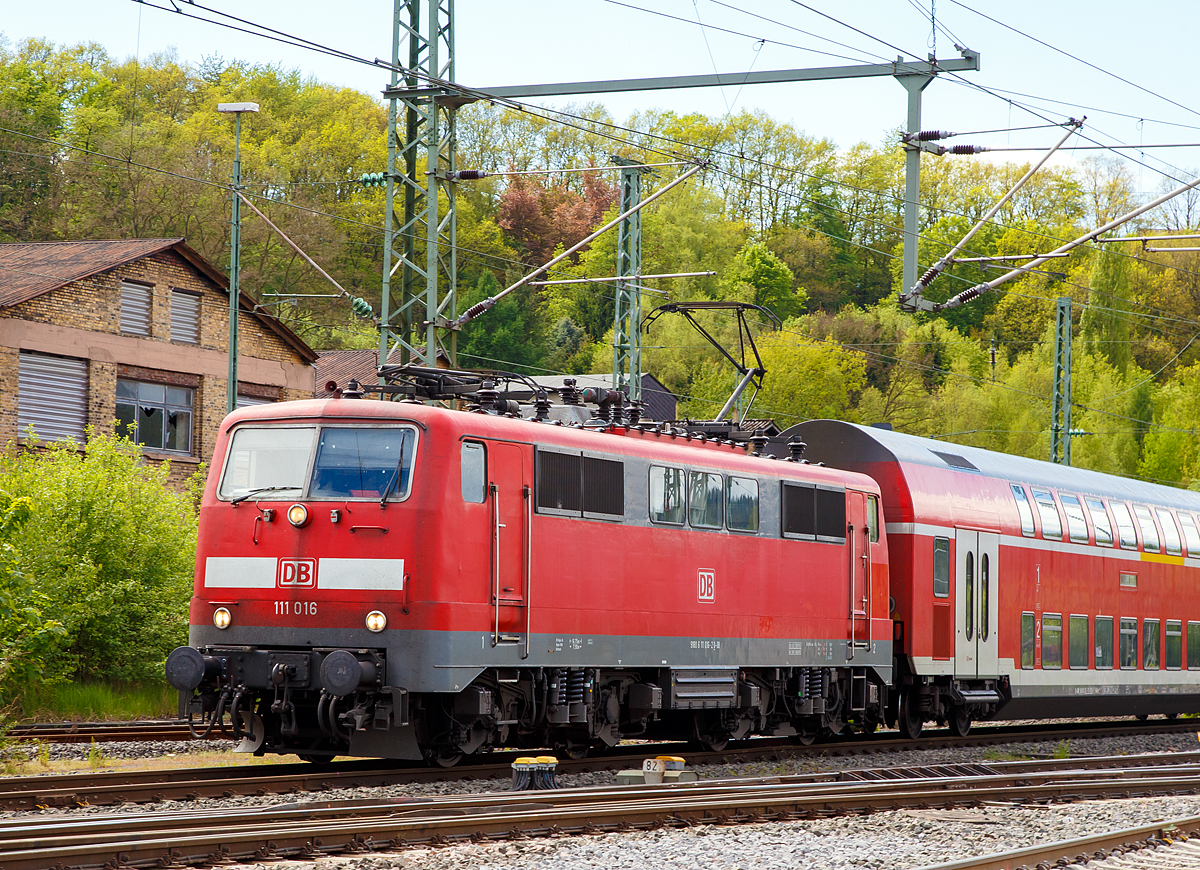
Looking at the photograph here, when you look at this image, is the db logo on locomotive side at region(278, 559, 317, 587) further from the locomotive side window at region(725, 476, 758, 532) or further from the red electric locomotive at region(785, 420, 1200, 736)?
the red electric locomotive at region(785, 420, 1200, 736)

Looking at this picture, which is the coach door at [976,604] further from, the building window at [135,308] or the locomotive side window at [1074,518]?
the building window at [135,308]

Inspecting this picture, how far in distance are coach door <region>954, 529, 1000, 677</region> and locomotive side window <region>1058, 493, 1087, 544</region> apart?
256 centimetres

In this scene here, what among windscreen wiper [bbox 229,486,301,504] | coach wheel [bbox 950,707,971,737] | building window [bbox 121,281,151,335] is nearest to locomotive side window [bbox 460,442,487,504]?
windscreen wiper [bbox 229,486,301,504]

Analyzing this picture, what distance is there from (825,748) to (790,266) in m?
67.8

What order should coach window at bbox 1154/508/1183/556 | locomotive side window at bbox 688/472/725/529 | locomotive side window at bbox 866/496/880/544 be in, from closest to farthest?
locomotive side window at bbox 688/472/725/529 → locomotive side window at bbox 866/496/880/544 → coach window at bbox 1154/508/1183/556

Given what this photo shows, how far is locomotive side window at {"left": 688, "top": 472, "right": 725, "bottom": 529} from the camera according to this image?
16703mm

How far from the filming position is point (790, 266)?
279 feet

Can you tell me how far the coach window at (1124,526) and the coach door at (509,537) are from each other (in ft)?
47.6

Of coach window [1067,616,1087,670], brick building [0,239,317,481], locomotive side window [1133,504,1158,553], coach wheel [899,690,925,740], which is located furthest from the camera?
brick building [0,239,317,481]

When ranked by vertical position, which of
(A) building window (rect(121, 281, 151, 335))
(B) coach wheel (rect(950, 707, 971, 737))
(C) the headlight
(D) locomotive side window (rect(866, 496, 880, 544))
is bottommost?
(B) coach wheel (rect(950, 707, 971, 737))

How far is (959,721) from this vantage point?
71.6 ft

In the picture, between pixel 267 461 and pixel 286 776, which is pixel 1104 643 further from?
pixel 286 776

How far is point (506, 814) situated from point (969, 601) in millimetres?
12112

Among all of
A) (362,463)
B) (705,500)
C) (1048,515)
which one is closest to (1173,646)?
→ (1048,515)
